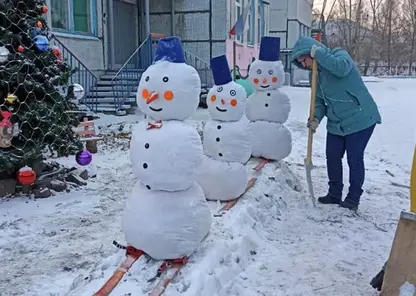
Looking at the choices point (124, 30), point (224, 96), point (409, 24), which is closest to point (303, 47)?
point (224, 96)

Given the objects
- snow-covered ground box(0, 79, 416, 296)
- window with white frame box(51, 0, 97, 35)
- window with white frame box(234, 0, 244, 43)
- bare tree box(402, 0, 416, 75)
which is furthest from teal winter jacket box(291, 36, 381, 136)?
bare tree box(402, 0, 416, 75)

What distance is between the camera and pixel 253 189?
4215 millimetres

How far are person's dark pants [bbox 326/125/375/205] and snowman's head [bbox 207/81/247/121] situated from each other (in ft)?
3.55

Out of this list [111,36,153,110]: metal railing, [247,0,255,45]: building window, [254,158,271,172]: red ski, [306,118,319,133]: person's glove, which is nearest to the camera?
[306,118,319,133]: person's glove

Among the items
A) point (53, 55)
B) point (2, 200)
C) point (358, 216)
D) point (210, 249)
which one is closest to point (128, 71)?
point (53, 55)

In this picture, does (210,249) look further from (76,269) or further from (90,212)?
(90,212)

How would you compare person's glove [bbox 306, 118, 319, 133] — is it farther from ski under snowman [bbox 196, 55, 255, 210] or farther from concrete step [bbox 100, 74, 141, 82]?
concrete step [bbox 100, 74, 141, 82]

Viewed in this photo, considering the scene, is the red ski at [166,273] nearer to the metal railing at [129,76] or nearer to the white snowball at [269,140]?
the white snowball at [269,140]

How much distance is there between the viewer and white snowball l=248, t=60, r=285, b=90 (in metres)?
5.02

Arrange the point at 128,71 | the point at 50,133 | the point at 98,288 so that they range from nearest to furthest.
→ the point at 98,288 < the point at 50,133 < the point at 128,71

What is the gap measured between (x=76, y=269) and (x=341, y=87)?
2.80 metres

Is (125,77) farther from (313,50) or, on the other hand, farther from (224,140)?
(224,140)

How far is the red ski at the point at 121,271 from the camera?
234cm

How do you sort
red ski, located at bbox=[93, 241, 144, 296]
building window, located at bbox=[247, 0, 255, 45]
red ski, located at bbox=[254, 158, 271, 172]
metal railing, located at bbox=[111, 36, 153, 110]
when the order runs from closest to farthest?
red ski, located at bbox=[93, 241, 144, 296] < red ski, located at bbox=[254, 158, 271, 172] < metal railing, located at bbox=[111, 36, 153, 110] < building window, located at bbox=[247, 0, 255, 45]
